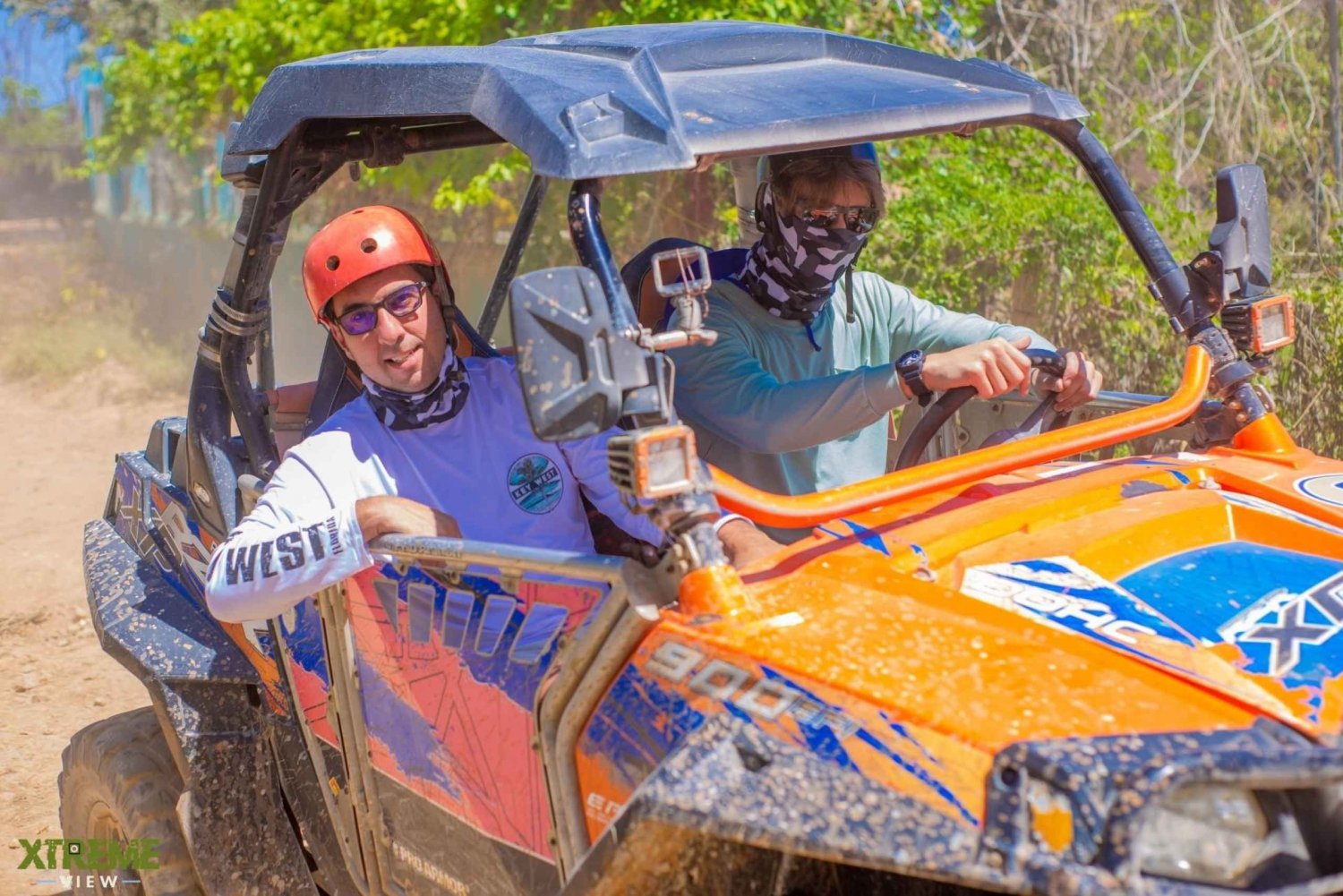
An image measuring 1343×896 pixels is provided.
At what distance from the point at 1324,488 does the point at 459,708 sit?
1.57 metres

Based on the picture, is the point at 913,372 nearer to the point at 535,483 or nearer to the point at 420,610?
the point at 535,483

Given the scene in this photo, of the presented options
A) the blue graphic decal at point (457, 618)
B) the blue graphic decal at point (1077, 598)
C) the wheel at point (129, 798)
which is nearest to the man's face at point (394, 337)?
the blue graphic decal at point (457, 618)

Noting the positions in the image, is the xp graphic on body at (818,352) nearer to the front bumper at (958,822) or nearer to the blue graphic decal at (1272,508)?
the blue graphic decal at (1272,508)

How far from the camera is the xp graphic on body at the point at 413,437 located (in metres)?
2.74

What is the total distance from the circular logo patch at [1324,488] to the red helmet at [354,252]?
1.74 metres

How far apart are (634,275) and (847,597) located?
1487 millimetres

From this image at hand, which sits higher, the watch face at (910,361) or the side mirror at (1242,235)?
the side mirror at (1242,235)

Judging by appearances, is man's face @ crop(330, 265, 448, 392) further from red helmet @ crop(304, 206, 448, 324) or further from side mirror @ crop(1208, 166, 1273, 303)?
side mirror @ crop(1208, 166, 1273, 303)

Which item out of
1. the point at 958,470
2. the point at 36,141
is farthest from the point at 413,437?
the point at 36,141

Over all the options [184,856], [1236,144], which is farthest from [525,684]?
[1236,144]

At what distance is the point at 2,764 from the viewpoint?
15.9 feet

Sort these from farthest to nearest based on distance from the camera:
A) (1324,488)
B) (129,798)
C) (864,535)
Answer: (129,798) < (1324,488) < (864,535)

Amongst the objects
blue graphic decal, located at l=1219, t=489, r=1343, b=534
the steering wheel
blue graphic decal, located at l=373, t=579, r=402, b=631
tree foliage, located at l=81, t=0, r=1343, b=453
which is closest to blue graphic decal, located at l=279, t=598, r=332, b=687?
blue graphic decal, located at l=373, t=579, r=402, b=631

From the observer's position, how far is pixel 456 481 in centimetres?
285
